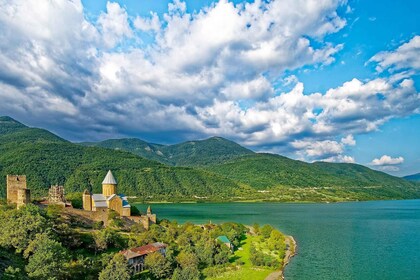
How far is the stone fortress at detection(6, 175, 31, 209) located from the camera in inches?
1784

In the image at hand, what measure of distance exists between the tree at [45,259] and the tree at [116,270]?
143 inches

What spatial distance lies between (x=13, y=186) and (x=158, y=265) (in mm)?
29528

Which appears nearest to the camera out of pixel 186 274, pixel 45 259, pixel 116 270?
pixel 45 259

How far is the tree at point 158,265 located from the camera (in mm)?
35125

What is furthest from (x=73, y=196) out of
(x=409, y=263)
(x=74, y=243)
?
(x=409, y=263)

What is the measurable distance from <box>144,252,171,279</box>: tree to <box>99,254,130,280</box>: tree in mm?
3211

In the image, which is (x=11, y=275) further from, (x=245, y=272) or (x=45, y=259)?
(x=245, y=272)

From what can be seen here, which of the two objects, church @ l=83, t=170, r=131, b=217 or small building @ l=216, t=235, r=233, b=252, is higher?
→ church @ l=83, t=170, r=131, b=217

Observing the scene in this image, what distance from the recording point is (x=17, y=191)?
158ft

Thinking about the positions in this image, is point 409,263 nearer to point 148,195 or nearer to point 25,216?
point 25,216

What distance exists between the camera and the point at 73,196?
64812mm

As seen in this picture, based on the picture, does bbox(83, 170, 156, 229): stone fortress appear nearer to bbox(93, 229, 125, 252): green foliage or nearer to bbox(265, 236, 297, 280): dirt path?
bbox(93, 229, 125, 252): green foliage

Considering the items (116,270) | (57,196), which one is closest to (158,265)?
(116,270)

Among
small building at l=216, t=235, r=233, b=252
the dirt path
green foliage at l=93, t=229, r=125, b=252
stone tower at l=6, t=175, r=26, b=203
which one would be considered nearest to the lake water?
the dirt path
